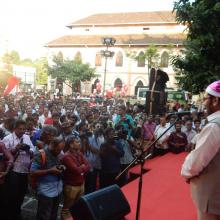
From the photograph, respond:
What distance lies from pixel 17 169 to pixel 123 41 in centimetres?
4147

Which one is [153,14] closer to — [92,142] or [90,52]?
[90,52]

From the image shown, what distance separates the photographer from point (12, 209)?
561cm

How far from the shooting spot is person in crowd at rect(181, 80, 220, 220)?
103 inches

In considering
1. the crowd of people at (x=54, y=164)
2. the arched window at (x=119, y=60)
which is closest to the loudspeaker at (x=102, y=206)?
the crowd of people at (x=54, y=164)

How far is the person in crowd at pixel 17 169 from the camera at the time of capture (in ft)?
18.2

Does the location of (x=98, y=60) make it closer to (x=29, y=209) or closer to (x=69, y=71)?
(x=69, y=71)

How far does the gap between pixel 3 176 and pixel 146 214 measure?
222 cm

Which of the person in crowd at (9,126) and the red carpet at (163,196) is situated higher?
the person in crowd at (9,126)

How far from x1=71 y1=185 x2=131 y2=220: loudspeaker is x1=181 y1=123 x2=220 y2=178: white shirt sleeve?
174cm

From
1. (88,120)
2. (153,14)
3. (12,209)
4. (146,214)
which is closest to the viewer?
(146,214)

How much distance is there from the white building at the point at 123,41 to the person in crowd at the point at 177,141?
32.5 meters

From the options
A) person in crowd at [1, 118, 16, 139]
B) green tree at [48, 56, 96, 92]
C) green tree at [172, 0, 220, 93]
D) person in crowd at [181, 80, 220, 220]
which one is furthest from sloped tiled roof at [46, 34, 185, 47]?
person in crowd at [181, 80, 220, 220]

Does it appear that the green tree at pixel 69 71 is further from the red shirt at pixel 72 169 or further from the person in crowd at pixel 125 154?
the red shirt at pixel 72 169

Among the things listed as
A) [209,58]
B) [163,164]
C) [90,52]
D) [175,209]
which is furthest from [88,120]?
[90,52]
